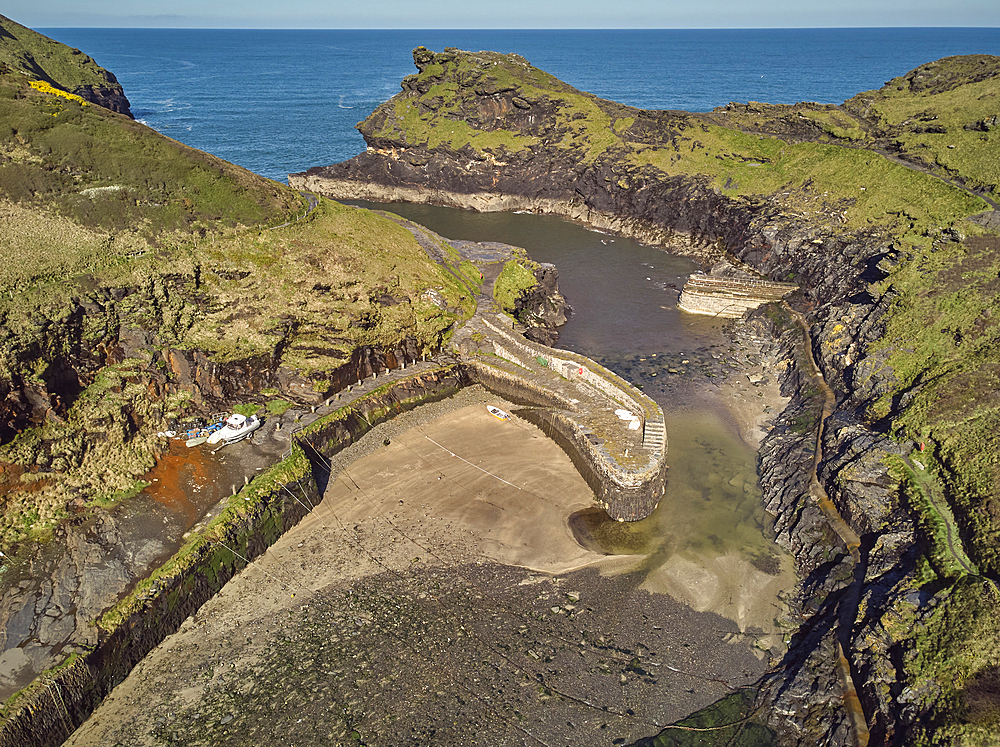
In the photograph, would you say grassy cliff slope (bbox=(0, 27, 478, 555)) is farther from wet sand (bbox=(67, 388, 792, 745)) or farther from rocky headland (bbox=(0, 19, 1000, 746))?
wet sand (bbox=(67, 388, 792, 745))

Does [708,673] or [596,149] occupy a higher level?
[596,149]

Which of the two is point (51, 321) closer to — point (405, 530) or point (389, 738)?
point (405, 530)

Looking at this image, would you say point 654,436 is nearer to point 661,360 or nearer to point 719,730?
point 661,360

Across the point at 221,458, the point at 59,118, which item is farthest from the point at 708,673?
the point at 59,118

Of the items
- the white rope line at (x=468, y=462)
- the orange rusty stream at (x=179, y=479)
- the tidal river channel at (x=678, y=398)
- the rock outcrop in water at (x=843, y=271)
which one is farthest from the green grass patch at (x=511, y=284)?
the orange rusty stream at (x=179, y=479)

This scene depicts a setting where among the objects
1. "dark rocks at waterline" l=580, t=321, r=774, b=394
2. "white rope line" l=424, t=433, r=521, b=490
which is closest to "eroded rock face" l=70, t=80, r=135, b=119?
"white rope line" l=424, t=433, r=521, b=490

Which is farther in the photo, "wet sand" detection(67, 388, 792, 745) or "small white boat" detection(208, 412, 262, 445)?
"small white boat" detection(208, 412, 262, 445)
